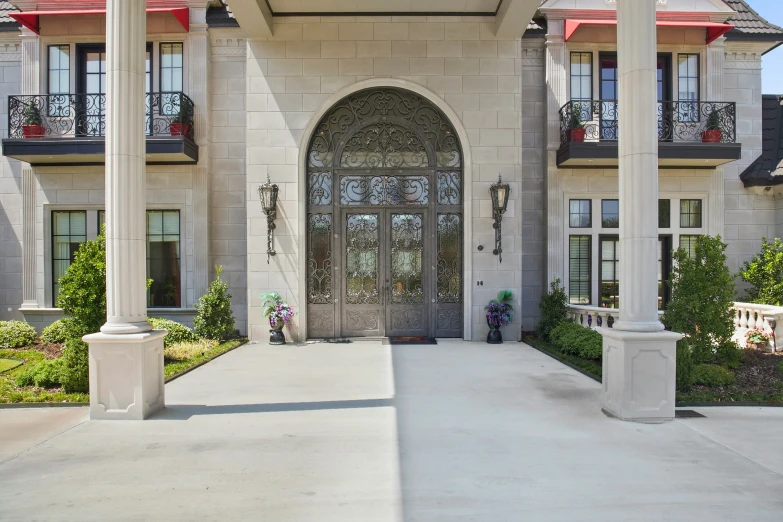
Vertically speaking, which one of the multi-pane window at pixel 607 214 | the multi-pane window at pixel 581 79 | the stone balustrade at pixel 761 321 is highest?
the multi-pane window at pixel 581 79

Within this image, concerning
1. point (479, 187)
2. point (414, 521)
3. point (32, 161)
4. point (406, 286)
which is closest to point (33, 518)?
point (414, 521)

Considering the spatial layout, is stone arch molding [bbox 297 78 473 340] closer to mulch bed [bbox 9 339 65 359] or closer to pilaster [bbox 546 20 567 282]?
pilaster [bbox 546 20 567 282]

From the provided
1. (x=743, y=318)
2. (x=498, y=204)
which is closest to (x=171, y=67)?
(x=498, y=204)

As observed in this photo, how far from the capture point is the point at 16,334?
1123 centimetres

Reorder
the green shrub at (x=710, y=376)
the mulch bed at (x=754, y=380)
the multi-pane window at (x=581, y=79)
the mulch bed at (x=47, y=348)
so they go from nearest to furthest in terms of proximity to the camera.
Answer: the mulch bed at (x=754, y=380) < the green shrub at (x=710, y=376) < the mulch bed at (x=47, y=348) < the multi-pane window at (x=581, y=79)

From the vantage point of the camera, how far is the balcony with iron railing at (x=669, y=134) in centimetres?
1194

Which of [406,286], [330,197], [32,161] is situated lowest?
[406,286]

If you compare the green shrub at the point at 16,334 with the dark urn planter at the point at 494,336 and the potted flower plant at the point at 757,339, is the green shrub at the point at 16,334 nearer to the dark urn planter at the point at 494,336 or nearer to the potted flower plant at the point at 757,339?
the dark urn planter at the point at 494,336

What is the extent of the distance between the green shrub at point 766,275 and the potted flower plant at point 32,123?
1731 cm

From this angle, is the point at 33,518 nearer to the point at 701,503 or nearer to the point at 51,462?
the point at 51,462

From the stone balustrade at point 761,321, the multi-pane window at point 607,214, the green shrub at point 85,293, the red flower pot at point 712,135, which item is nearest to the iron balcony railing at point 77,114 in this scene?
the green shrub at point 85,293

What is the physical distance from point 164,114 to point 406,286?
7.18m

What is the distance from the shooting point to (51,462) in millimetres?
4570

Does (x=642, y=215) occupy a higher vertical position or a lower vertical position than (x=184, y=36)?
lower
